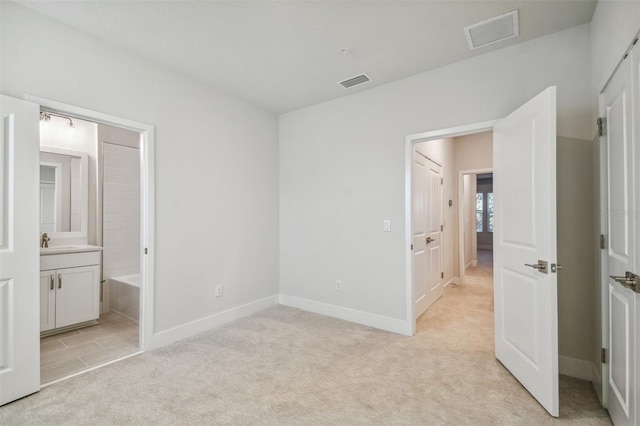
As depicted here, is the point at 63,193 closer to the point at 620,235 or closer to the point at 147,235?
the point at 147,235

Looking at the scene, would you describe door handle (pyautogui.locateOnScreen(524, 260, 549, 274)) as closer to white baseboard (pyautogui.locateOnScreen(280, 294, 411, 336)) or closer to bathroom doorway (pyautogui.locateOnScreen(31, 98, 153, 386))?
white baseboard (pyautogui.locateOnScreen(280, 294, 411, 336))

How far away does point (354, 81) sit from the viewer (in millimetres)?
3287

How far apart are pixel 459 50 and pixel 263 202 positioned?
113 inches

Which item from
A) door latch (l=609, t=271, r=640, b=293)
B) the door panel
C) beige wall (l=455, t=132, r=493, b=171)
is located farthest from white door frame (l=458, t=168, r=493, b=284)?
door latch (l=609, t=271, r=640, b=293)

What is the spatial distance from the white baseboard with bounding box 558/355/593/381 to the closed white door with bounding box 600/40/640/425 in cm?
45

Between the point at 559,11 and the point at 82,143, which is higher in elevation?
the point at 559,11

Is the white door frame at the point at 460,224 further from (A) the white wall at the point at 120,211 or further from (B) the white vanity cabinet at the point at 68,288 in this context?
(B) the white vanity cabinet at the point at 68,288

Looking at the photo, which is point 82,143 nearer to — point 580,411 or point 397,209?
point 397,209

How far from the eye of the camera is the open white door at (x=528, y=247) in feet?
6.18

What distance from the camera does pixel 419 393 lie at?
212 cm

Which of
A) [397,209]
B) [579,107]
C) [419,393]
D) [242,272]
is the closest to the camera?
[419,393]

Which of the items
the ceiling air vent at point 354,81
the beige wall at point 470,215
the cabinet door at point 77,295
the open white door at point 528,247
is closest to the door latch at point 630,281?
the open white door at point 528,247

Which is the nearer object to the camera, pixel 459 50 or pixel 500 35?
pixel 500 35

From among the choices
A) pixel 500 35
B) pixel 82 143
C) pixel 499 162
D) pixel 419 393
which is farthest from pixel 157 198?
pixel 500 35
